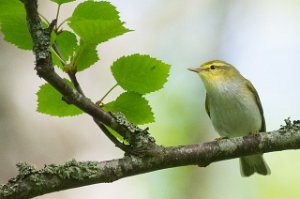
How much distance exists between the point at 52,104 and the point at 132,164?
439 mm

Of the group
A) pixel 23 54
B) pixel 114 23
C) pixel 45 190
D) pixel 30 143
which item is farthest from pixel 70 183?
pixel 23 54

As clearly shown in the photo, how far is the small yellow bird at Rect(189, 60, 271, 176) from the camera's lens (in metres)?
4.83

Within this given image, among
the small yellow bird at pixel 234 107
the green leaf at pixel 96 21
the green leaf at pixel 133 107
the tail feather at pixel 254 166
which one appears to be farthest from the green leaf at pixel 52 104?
the tail feather at pixel 254 166

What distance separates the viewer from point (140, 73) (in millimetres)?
1854

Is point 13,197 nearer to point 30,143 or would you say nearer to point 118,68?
point 118,68

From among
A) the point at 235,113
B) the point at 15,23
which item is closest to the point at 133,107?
the point at 15,23

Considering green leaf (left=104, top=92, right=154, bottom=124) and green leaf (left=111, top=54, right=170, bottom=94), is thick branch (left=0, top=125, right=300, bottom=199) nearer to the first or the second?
green leaf (left=104, top=92, right=154, bottom=124)

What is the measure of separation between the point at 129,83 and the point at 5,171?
8.00 ft

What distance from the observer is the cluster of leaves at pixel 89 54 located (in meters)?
1.64

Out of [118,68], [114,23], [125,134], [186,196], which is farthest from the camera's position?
[186,196]

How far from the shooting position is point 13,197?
6.11 ft

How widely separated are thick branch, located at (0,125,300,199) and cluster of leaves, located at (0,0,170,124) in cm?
22

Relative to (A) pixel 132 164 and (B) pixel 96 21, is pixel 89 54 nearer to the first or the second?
(B) pixel 96 21

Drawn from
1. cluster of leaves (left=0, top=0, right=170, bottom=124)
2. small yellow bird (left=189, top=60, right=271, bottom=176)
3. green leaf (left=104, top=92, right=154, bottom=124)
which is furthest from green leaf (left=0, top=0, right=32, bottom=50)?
small yellow bird (left=189, top=60, right=271, bottom=176)
